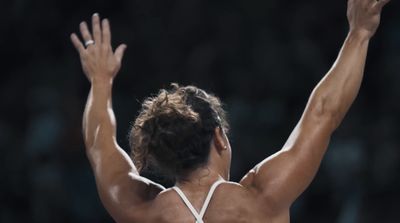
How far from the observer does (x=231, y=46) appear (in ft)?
22.6

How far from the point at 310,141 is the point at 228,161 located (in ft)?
0.95

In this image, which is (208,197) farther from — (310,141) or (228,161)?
(310,141)

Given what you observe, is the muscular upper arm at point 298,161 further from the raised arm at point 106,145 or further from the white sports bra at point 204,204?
the raised arm at point 106,145

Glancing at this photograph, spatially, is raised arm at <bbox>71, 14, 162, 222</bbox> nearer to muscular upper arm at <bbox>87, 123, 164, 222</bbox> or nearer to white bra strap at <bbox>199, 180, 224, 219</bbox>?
muscular upper arm at <bbox>87, 123, 164, 222</bbox>

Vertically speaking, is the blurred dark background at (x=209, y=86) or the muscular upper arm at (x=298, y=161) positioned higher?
the muscular upper arm at (x=298, y=161)

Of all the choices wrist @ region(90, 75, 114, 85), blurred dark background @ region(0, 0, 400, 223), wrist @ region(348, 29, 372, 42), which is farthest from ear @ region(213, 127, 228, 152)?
blurred dark background @ region(0, 0, 400, 223)

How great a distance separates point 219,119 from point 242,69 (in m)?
3.91

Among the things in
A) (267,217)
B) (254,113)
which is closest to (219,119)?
(267,217)

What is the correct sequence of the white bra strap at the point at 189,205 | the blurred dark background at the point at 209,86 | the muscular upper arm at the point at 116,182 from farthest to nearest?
the blurred dark background at the point at 209,86 → the muscular upper arm at the point at 116,182 → the white bra strap at the point at 189,205

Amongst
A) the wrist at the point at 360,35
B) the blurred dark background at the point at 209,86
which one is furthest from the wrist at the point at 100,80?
the blurred dark background at the point at 209,86

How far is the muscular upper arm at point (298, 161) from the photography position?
272 cm

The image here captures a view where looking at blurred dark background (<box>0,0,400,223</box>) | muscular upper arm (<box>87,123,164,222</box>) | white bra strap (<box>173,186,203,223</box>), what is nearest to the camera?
white bra strap (<box>173,186,203,223</box>)

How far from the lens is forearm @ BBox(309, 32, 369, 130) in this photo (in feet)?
9.04

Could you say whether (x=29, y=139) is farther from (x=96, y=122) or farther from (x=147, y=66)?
(x=96, y=122)
